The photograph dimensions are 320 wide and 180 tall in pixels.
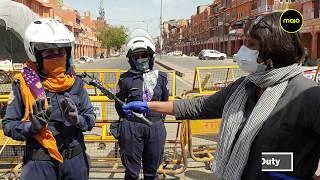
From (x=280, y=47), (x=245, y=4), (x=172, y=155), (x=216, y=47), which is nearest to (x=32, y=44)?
(x=280, y=47)

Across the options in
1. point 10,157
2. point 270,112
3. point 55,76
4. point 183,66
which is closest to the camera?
point 270,112

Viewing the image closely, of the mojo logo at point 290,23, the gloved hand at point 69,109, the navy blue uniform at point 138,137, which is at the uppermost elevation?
the mojo logo at point 290,23

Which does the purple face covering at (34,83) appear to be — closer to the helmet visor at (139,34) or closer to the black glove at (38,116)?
the black glove at (38,116)

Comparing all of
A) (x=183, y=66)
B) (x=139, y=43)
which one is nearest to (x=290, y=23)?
(x=139, y=43)

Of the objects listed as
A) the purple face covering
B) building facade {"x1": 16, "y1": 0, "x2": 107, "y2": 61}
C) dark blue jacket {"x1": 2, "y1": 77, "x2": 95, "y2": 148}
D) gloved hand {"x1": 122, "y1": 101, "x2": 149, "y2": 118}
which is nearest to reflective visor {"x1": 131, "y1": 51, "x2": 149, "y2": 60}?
dark blue jacket {"x1": 2, "y1": 77, "x2": 95, "y2": 148}

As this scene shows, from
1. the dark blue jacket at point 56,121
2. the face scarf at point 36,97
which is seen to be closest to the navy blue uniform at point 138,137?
the dark blue jacket at point 56,121

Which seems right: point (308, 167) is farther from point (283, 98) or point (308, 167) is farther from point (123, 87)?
point (123, 87)

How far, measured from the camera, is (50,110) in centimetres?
296

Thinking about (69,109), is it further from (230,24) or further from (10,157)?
(230,24)

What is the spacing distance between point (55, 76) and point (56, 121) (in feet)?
1.03

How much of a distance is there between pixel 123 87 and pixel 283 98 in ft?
8.08

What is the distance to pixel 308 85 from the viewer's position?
2.16 m

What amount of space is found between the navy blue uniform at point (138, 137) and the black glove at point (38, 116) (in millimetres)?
1444

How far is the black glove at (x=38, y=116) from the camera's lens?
2.79m
